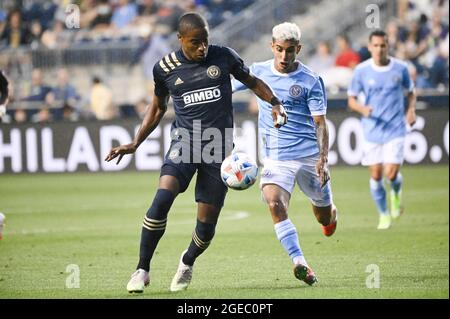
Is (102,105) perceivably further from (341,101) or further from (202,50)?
(202,50)

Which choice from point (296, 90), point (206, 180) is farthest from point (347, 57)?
point (206, 180)

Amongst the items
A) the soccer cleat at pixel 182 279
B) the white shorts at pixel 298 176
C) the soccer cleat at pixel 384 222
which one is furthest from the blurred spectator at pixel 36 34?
the soccer cleat at pixel 182 279

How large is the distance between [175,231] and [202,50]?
6182mm

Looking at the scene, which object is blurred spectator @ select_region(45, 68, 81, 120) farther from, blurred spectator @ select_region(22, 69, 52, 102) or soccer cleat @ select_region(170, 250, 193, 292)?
soccer cleat @ select_region(170, 250, 193, 292)

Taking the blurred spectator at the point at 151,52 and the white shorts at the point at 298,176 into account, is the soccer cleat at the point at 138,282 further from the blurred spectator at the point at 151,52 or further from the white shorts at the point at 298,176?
the blurred spectator at the point at 151,52

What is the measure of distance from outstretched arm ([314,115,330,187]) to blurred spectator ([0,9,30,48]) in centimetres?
1922

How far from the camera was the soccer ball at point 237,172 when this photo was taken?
8.76m

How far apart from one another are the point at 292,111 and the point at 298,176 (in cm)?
64

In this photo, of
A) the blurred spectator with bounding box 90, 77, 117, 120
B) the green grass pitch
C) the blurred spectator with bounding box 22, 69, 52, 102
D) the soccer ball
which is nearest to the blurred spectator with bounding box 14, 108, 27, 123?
the blurred spectator with bounding box 22, 69, 52, 102

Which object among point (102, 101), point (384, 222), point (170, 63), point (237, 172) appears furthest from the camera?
point (102, 101)

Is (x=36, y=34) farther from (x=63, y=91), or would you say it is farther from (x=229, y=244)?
(x=229, y=244)

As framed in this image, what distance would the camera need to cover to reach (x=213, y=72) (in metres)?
8.94

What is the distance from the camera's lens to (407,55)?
2303cm
